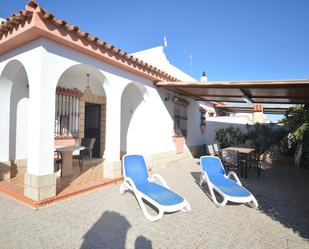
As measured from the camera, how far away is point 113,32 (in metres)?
13.9

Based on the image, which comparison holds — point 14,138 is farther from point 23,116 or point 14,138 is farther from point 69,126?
point 69,126

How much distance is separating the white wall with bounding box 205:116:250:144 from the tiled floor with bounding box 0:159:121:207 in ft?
38.4

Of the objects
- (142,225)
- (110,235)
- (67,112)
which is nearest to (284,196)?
(142,225)

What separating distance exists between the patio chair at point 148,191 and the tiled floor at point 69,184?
3.77 feet

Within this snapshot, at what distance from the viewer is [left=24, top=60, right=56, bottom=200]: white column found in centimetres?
545

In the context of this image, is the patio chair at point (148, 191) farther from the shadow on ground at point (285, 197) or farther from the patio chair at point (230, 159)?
the patio chair at point (230, 159)

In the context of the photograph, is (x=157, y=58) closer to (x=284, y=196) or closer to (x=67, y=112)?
(x=67, y=112)

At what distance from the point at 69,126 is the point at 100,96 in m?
2.27

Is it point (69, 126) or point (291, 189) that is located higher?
point (69, 126)

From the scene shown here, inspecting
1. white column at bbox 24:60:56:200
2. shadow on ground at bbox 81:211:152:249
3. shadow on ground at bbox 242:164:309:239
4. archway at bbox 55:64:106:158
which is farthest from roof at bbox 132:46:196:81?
shadow on ground at bbox 81:211:152:249

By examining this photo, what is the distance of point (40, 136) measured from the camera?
5477mm

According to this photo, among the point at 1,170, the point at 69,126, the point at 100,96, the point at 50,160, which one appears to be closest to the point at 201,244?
the point at 50,160

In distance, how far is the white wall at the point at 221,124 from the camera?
18406 millimetres

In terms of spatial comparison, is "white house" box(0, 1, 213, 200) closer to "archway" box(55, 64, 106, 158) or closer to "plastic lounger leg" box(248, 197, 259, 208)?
"archway" box(55, 64, 106, 158)
